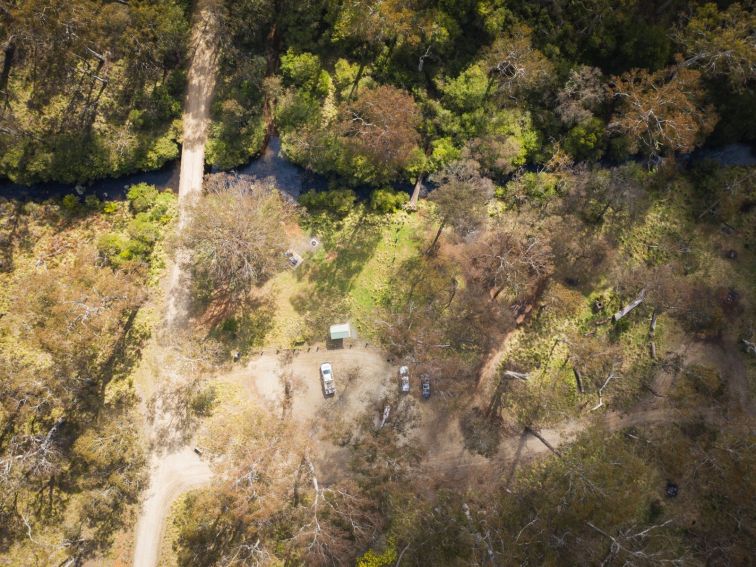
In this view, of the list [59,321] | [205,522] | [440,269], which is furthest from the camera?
[440,269]

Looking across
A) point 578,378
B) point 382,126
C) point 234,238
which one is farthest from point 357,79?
point 578,378

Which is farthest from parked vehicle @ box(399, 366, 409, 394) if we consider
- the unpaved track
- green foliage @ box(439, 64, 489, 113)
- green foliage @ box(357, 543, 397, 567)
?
green foliage @ box(439, 64, 489, 113)

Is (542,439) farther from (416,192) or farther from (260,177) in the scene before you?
(260,177)

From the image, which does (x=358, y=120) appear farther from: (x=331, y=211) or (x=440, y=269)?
(x=440, y=269)

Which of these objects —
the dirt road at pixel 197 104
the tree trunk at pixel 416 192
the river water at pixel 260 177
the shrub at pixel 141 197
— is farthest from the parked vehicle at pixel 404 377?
the shrub at pixel 141 197

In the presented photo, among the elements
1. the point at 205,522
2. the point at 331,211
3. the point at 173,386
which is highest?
the point at 331,211

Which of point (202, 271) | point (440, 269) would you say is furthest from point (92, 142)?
point (440, 269)
